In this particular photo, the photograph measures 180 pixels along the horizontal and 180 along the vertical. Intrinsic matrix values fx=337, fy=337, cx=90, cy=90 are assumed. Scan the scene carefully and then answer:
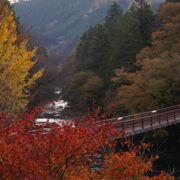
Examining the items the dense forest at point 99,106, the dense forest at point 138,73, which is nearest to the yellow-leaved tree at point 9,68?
the dense forest at point 99,106

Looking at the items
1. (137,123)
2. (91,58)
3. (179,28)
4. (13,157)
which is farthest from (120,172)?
(91,58)

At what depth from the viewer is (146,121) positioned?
75.9 ft

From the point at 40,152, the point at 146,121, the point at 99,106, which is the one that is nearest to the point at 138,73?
the point at 99,106

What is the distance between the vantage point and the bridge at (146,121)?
2083 cm

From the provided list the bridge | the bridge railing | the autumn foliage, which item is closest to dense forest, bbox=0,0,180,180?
the autumn foliage

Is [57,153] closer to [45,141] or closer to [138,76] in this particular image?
[45,141]

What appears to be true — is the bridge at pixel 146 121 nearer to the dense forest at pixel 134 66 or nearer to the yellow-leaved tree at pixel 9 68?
the dense forest at pixel 134 66

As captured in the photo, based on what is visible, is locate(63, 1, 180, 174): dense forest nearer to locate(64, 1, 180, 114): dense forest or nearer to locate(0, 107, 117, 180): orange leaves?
locate(64, 1, 180, 114): dense forest

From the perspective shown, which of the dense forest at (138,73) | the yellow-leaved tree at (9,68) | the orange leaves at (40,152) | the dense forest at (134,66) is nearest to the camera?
the orange leaves at (40,152)

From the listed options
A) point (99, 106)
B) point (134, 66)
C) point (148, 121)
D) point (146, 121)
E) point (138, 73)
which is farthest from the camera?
point (134, 66)

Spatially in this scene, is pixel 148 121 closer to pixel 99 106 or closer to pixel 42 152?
pixel 99 106

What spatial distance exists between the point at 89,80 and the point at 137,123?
21.9 metres

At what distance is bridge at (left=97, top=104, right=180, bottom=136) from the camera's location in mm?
20828

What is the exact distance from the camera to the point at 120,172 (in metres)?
12.1
